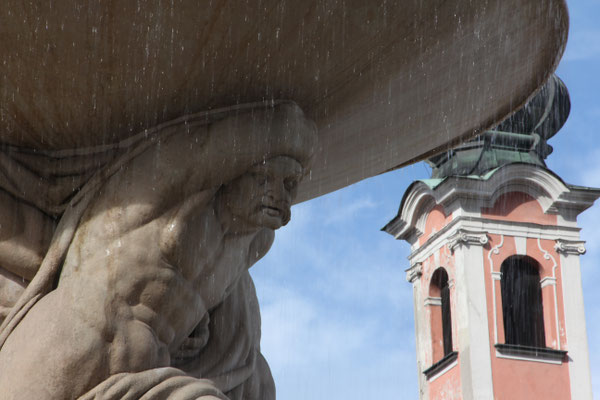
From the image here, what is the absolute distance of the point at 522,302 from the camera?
112 feet

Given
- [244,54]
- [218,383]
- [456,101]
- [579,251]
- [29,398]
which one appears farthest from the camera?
[579,251]

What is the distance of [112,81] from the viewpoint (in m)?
3.57

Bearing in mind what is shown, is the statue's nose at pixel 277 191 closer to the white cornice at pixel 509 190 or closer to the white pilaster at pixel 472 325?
the white pilaster at pixel 472 325

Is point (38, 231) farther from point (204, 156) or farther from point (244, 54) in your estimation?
point (244, 54)

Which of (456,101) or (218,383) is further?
(456,101)

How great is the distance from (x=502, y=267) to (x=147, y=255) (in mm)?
31234

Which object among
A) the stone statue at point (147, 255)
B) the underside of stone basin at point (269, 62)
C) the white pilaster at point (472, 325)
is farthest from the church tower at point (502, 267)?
the stone statue at point (147, 255)

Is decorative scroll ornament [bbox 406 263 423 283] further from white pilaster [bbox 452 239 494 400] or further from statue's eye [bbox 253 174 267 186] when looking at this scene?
statue's eye [bbox 253 174 267 186]

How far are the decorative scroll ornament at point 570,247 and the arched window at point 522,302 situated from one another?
0.77 metres

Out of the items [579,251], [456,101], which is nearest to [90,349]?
[456,101]

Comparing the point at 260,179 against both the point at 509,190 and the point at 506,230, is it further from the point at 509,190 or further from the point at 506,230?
Result: the point at 506,230

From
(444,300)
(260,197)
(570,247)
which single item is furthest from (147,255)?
(570,247)

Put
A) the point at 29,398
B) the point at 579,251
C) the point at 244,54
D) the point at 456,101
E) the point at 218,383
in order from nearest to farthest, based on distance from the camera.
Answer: the point at 29,398, the point at 244,54, the point at 218,383, the point at 456,101, the point at 579,251

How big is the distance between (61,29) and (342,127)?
1133 millimetres
